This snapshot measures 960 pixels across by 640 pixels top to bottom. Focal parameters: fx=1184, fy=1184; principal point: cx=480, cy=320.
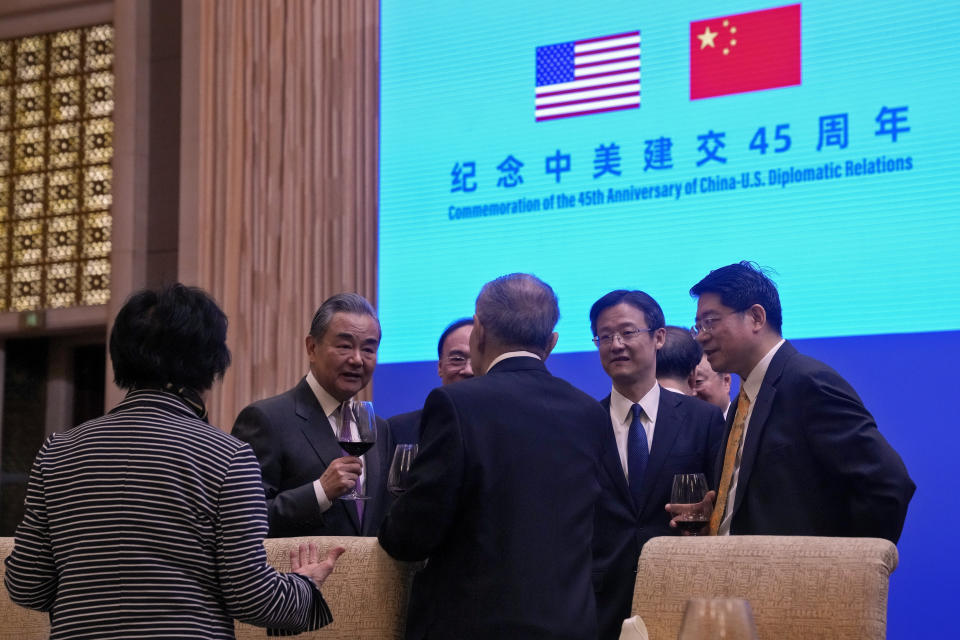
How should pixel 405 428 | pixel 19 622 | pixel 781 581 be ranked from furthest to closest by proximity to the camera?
pixel 405 428
pixel 19 622
pixel 781 581

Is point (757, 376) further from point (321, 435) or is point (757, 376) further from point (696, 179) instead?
point (696, 179)

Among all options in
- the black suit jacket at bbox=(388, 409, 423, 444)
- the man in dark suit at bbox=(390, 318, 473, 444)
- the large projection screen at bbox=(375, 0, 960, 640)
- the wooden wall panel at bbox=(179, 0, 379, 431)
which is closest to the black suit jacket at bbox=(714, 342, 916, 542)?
the black suit jacket at bbox=(388, 409, 423, 444)

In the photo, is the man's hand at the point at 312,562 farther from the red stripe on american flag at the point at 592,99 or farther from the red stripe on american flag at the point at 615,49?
the red stripe on american flag at the point at 615,49

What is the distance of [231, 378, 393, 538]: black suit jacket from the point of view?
3221mm

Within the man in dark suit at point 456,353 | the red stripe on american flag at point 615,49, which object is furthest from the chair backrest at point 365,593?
the red stripe on american flag at point 615,49

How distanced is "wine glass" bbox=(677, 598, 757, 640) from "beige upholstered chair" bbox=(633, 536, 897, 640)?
0.76m

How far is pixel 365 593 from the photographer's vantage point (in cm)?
255

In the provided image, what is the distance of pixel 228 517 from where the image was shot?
2.17 meters

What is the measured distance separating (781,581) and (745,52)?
3.33m

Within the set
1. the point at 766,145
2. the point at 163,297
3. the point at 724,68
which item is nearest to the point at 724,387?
the point at 766,145

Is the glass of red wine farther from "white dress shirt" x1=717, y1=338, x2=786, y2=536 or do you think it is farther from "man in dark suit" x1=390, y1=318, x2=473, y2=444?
"man in dark suit" x1=390, y1=318, x2=473, y2=444

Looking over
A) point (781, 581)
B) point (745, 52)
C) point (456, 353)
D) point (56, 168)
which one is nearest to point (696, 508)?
point (781, 581)

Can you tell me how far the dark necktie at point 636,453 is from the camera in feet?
11.6

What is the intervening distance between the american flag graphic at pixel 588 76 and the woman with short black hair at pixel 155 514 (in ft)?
11.3
